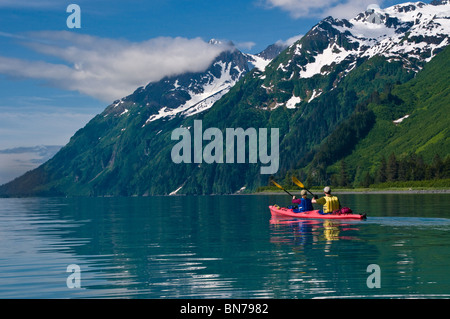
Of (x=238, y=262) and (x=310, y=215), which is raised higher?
(x=310, y=215)

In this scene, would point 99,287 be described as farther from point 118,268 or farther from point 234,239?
point 234,239

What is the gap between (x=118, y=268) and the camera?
4059cm

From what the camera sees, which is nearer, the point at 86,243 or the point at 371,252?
the point at 371,252

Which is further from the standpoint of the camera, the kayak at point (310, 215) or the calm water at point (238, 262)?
the kayak at point (310, 215)

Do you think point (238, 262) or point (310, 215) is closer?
point (238, 262)

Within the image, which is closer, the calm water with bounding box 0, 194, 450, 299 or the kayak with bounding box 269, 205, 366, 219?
the calm water with bounding box 0, 194, 450, 299

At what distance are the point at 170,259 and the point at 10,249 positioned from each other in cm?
2072

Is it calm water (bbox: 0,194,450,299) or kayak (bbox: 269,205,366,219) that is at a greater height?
kayak (bbox: 269,205,366,219)

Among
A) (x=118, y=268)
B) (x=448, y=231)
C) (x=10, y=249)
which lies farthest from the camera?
(x=448, y=231)

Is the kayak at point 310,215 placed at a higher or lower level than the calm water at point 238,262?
higher
